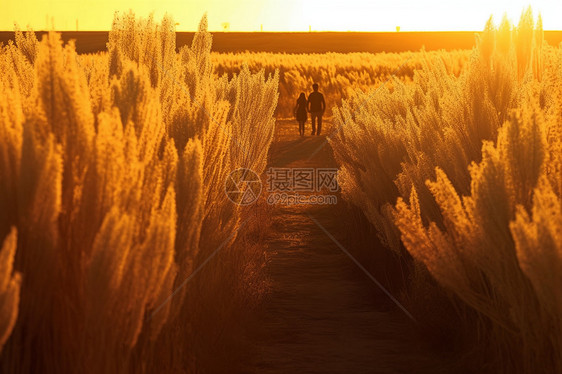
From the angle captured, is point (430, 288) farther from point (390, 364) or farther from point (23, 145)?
point (23, 145)

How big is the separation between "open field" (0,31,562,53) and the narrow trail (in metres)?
64.4

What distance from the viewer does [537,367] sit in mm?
2918

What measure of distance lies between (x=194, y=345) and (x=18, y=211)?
4.77 feet

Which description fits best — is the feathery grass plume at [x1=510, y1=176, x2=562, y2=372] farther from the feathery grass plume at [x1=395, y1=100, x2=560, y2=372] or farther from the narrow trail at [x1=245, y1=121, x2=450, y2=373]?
the narrow trail at [x1=245, y1=121, x2=450, y2=373]

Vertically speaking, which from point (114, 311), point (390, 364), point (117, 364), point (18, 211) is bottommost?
point (390, 364)

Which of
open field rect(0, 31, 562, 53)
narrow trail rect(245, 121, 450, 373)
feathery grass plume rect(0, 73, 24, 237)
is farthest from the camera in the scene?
open field rect(0, 31, 562, 53)

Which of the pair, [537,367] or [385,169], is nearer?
[537,367]

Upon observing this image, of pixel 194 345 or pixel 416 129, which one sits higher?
pixel 416 129

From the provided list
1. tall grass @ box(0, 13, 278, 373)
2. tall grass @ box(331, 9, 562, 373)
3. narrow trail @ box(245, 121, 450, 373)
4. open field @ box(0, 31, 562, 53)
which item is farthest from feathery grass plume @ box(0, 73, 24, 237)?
open field @ box(0, 31, 562, 53)

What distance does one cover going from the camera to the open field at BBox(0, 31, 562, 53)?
73.4 m

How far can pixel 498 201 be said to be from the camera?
2.83 metres

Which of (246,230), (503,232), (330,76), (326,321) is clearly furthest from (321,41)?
(503,232)

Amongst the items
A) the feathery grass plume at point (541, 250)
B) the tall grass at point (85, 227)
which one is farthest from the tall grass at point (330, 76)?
the feathery grass plume at point (541, 250)

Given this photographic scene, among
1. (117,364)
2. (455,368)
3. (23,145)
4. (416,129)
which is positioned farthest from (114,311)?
(416,129)
